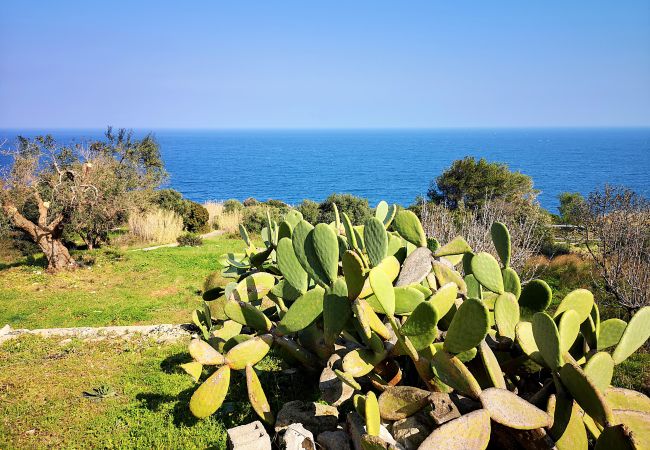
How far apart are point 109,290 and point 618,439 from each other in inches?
351

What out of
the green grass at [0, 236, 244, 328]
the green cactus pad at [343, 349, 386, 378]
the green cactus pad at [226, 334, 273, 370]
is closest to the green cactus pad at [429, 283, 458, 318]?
the green cactus pad at [343, 349, 386, 378]

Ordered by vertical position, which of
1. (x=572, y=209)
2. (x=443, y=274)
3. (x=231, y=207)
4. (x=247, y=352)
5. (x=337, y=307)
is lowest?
(x=231, y=207)

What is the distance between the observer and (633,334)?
184 centimetres

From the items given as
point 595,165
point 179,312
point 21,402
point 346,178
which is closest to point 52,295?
point 179,312

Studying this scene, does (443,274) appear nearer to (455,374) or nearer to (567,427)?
(455,374)

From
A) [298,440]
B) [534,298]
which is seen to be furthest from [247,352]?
[534,298]

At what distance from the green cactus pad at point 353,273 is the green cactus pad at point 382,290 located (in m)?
0.08

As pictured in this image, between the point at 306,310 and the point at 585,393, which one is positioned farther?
the point at 306,310

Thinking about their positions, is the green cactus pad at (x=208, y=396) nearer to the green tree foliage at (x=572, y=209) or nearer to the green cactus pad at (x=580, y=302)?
the green cactus pad at (x=580, y=302)

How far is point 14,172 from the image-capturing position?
39.9ft

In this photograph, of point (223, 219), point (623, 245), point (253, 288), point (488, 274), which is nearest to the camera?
point (488, 274)

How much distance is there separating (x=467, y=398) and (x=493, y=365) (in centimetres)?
22

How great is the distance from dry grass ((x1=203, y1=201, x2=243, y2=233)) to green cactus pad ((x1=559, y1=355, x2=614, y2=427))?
53.4ft

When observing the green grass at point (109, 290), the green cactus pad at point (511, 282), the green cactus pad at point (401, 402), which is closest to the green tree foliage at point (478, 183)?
the green grass at point (109, 290)
